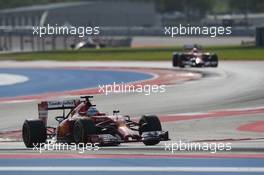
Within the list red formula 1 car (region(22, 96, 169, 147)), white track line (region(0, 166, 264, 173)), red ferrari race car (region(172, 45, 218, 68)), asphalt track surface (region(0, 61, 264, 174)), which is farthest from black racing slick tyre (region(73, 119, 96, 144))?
red ferrari race car (region(172, 45, 218, 68))

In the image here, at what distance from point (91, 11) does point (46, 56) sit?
4859 cm

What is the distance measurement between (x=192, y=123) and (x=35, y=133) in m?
6.10

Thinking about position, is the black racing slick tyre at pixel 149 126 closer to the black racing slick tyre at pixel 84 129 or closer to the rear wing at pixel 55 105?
the black racing slick tyre at pixel 84 129

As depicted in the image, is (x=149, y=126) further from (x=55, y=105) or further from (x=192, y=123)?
(x=192, y=123)

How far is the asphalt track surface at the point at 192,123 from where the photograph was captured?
1348 centimetres

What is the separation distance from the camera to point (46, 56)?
232ft

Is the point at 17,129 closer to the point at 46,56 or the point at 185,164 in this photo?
the point at 185,164

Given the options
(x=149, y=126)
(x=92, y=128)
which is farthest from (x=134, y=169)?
(x=149, y=126)

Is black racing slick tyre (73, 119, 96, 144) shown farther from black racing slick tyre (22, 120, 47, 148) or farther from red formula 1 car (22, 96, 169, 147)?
black racing slick tyre (22, 120, 47, 148)

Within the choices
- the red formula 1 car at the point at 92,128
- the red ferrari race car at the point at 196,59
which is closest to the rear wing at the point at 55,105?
the red formula 1 car at the point at 92,128

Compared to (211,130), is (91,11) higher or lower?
higher

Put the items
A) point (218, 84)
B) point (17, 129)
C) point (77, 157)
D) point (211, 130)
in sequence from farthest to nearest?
1. point (218, 84)
2. point (17, 129)
3. point (211, 130)
4. point (77, 157)

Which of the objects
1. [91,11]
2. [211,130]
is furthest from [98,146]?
[91,11]

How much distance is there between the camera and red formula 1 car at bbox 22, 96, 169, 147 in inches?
643
